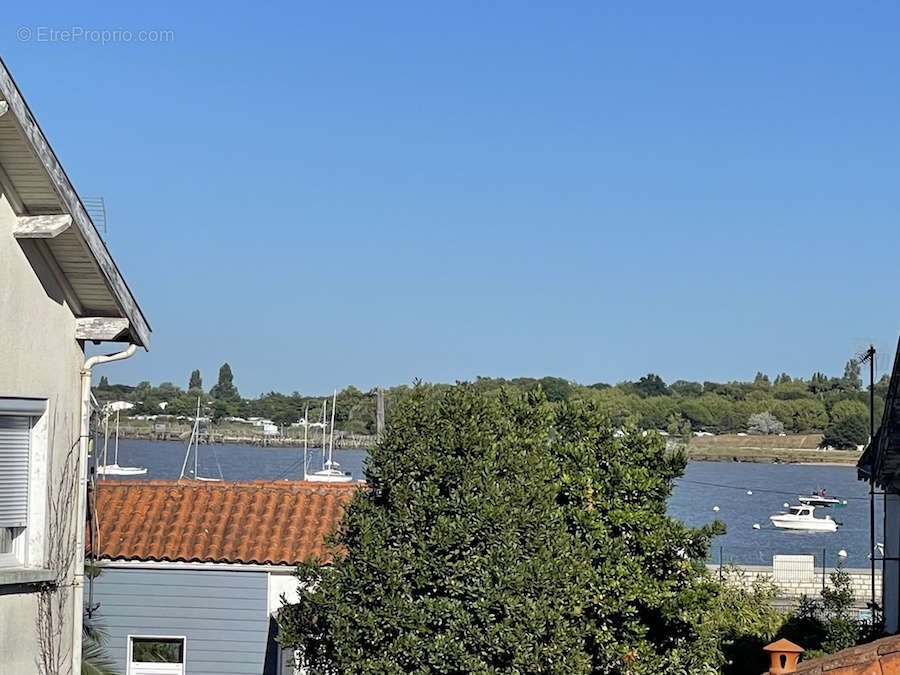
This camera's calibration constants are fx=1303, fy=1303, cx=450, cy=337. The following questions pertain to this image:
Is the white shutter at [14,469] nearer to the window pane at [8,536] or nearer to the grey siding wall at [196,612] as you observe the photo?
the window pane at [8,536]

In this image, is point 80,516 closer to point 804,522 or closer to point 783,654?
point 783,654

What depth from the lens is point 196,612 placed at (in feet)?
56.4

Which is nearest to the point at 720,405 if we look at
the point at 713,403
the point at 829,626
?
the point at 713,403

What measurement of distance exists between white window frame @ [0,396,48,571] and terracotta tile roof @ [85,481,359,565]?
6770 mm

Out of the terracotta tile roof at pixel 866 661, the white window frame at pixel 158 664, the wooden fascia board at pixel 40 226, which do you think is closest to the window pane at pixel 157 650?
the white window frame at pixel 158 664

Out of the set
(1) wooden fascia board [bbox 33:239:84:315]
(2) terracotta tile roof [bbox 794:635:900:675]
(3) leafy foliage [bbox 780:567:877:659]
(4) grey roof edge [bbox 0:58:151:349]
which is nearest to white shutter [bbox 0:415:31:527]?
(1) wooden fascia board [bbox 33:239:84:315]

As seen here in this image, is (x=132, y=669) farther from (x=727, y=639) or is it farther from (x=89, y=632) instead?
(x=727, y=639)

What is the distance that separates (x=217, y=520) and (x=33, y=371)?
8137 mm

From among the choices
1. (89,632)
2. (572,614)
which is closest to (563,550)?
(572,614)

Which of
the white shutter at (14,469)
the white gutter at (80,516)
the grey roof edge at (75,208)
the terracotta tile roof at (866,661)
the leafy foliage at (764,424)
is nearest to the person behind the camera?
the terracotta tile roof at (866,661)

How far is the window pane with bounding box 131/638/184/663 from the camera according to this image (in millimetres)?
17234

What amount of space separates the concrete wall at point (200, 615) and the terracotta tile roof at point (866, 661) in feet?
39.7

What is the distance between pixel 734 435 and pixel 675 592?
5925 inches

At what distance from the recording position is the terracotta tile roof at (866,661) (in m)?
5.64
